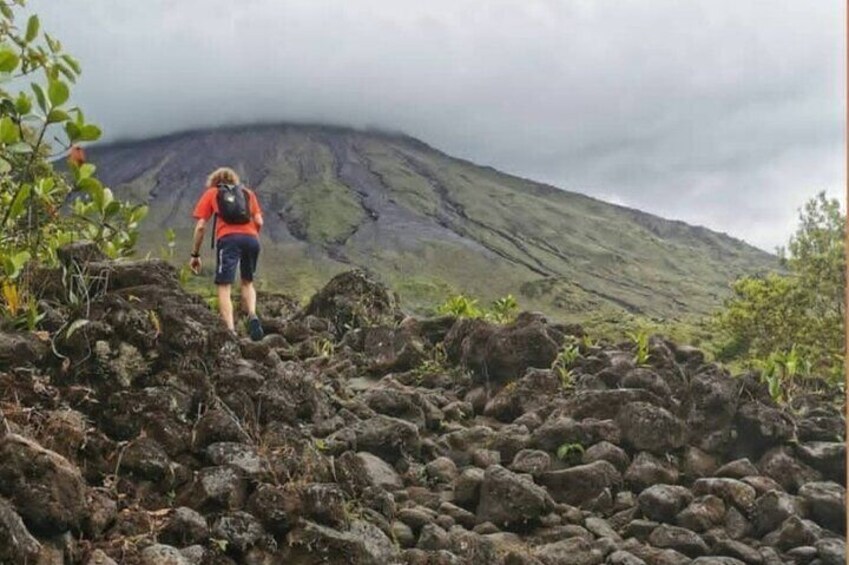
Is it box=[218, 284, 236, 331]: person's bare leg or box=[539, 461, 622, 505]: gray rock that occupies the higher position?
box=[218, 284, 236, 331]: person's bare leg

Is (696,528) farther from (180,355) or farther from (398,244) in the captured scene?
(398,244)

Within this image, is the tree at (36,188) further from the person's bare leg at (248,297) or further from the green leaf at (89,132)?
the person's bare leg at (248,297)

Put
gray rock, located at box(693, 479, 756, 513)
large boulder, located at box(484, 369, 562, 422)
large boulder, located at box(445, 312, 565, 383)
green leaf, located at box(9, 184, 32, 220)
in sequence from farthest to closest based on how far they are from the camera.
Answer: large boulder, located at box(445, 312, 565, 383)
large boulder, located at box(484, 369, 562, 422)
gray rock, located at box(693, 479, 756, 513)
green leaf, located at box(9, 184, 32, 220)

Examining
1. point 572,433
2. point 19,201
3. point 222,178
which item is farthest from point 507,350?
point 19,201

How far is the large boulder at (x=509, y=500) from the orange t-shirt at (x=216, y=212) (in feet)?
15.5

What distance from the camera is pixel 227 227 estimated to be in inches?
502

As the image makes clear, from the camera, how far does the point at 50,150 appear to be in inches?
333

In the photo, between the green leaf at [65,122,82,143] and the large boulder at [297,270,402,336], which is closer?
the green leaf at [65,122,82,143]

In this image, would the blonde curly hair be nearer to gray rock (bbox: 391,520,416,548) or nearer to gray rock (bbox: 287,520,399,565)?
gray rock (bbox: 391,520,416,548)

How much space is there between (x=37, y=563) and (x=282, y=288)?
485ft

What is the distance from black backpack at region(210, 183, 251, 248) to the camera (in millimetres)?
12514

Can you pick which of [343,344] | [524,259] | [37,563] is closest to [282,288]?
[524,259]

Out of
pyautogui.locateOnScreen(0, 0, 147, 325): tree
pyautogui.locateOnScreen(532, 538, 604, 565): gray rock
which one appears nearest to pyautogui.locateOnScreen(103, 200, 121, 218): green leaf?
pyautogui.locateOnScreen(0, 0, 147, 325): tree

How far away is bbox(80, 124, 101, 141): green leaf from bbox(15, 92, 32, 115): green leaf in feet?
1.22
